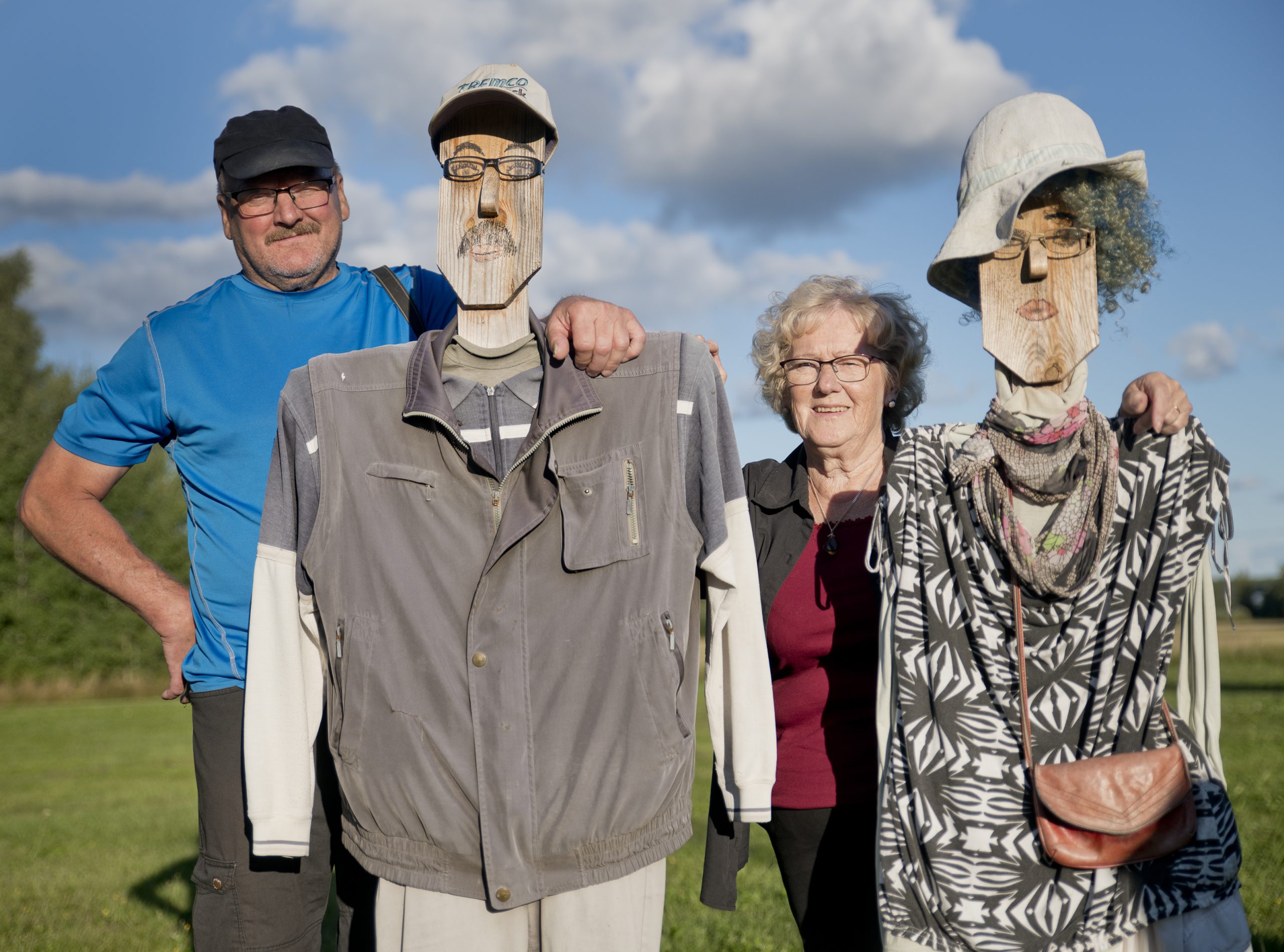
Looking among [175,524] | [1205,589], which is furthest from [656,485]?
[175,524]

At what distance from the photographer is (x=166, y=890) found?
21.6ft

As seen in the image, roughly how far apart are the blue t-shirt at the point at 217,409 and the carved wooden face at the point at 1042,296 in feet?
5.59

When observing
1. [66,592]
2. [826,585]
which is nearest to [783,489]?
[826,585]

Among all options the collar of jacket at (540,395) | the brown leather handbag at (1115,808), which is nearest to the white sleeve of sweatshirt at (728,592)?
the collar of jacket at (540,395)

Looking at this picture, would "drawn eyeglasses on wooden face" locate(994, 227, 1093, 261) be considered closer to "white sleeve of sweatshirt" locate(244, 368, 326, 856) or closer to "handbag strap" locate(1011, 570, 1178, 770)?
"handbag strap" locate(1011, 570, 1178, 770)

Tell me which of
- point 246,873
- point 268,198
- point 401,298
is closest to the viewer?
point 246,873

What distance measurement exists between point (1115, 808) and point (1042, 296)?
1118 mm

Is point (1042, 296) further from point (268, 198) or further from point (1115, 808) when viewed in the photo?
point (268, 198)

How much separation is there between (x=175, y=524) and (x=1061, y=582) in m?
31.7

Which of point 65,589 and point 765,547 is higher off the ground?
point 765,547

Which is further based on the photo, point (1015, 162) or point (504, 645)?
point (1015, 162)

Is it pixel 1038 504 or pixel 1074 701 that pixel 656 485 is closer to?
pixel 1038 504

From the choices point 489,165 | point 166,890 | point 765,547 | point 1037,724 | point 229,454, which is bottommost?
point 166,890

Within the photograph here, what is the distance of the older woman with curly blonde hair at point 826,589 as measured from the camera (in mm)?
2855
